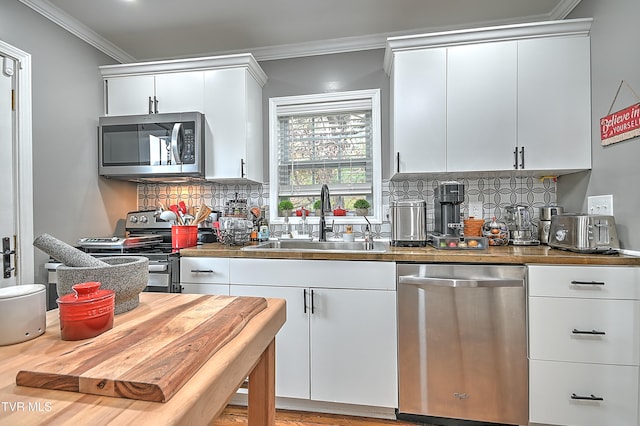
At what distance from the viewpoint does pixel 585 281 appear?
63.0 inches

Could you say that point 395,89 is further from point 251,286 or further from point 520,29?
point 251,286

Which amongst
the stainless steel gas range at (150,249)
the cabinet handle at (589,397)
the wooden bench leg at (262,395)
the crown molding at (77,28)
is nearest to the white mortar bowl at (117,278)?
the wooden bench leg at (262,395)

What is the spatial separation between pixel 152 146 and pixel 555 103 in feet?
9.29

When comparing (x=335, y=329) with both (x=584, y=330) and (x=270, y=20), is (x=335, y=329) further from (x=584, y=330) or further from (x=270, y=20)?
(x=270, y=20)

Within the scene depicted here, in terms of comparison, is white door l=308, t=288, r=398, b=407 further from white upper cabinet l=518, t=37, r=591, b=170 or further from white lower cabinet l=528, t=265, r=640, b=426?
white upper cabinet l=518, t=37, r=591, b=170

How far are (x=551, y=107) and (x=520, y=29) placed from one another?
539mm

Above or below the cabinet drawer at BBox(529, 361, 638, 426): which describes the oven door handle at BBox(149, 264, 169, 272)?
above

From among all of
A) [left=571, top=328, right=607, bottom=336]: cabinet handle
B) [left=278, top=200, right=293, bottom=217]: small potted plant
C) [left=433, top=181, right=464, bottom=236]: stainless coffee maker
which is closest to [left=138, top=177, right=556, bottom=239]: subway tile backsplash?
[left=278, top=200, right=293, bottom=217]: small potted plant

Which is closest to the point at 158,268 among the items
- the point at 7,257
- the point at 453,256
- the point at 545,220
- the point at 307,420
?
the point at 7,257

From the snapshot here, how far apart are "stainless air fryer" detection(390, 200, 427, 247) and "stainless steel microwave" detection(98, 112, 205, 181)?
1.51 m

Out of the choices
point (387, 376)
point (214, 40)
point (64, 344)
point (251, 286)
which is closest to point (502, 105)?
point (387, 376)

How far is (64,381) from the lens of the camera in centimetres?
51

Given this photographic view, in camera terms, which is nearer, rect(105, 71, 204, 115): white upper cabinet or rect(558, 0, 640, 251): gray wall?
rect(558, 0, 640, 251): gray wall

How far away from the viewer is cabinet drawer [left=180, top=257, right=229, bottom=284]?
2.00 meters
